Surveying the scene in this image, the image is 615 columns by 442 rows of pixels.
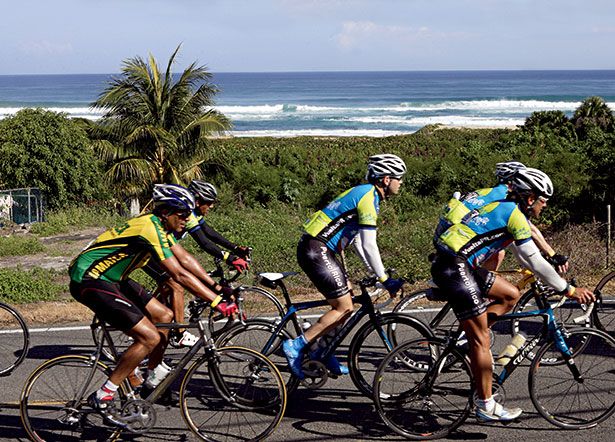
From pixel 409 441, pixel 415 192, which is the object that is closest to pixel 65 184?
pixel 415 192

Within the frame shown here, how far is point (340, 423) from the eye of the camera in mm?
6215

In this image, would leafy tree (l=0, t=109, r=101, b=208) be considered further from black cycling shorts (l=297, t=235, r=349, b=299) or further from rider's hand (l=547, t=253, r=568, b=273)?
rider's hand (l=547, t=253, r=568, b=273)

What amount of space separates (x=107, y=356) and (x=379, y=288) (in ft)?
7.99

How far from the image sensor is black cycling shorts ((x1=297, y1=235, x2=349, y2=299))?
6.52 metres

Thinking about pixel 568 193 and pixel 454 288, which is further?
pixel 568 193

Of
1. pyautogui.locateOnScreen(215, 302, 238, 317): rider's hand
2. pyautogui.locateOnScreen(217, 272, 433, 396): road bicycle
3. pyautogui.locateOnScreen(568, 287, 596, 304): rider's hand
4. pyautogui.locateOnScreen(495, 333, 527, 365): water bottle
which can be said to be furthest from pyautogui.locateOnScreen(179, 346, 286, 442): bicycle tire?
pyautogui.locateOnScreen(568, 287, 596, 304): rider's hand

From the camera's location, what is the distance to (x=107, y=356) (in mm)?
6172

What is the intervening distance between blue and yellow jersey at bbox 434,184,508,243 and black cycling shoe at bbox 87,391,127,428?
11.6ft

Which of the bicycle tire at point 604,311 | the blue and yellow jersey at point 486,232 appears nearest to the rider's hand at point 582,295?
the blue and yellow jersey at point 486,232

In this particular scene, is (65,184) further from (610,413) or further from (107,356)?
(610,413)

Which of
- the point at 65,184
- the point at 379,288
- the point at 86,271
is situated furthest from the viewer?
the point at 65,184

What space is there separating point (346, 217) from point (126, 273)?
199 cm

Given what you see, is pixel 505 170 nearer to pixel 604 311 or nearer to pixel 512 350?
pixel 604 311

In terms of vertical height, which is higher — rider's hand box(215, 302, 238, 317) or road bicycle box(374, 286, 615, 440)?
rider's hand box(215, 302, 238, 317)
